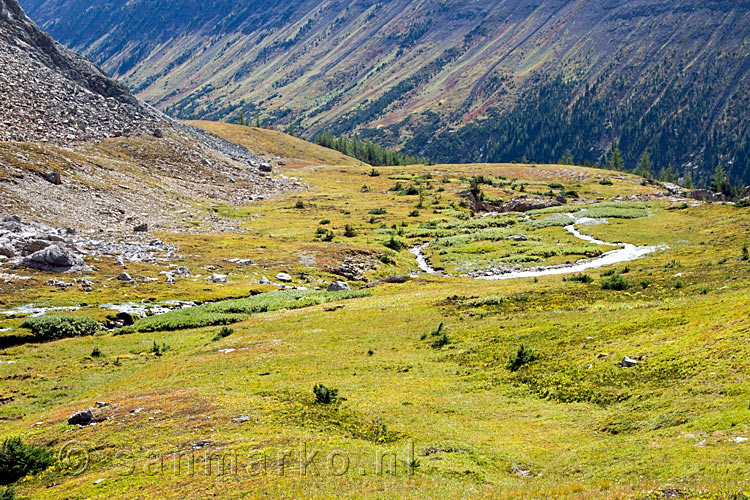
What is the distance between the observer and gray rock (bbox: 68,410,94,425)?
20.2m

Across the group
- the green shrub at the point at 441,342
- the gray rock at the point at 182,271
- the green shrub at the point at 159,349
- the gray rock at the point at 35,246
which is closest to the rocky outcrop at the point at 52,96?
the gray rock at the point at 35,246

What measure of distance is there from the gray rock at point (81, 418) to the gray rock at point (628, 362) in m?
20.2

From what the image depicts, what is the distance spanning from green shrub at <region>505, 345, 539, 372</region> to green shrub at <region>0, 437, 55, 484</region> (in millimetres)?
17608

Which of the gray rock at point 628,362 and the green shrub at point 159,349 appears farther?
the green shrub at point 159,349

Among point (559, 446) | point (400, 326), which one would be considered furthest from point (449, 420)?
point (400, 326)

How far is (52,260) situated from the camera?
50188 mm

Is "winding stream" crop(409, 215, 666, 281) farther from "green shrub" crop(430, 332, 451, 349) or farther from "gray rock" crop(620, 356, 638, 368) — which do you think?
"gray rock" crop(620, 356, 638, 368)

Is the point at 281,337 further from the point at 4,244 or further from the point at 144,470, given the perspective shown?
the point at 4,244

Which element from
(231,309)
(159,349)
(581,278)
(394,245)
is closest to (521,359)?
(581,278)

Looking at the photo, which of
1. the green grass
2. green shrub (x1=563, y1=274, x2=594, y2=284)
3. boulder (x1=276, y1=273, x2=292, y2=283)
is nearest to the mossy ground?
green shrub (x1=563, y1=274, x2=594, y2=284)

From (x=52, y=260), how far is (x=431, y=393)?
43.1 metres

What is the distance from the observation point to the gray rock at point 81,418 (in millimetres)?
20172

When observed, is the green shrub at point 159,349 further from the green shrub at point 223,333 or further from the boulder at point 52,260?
the boulder at point 52,260

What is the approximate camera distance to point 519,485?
1343 cm
